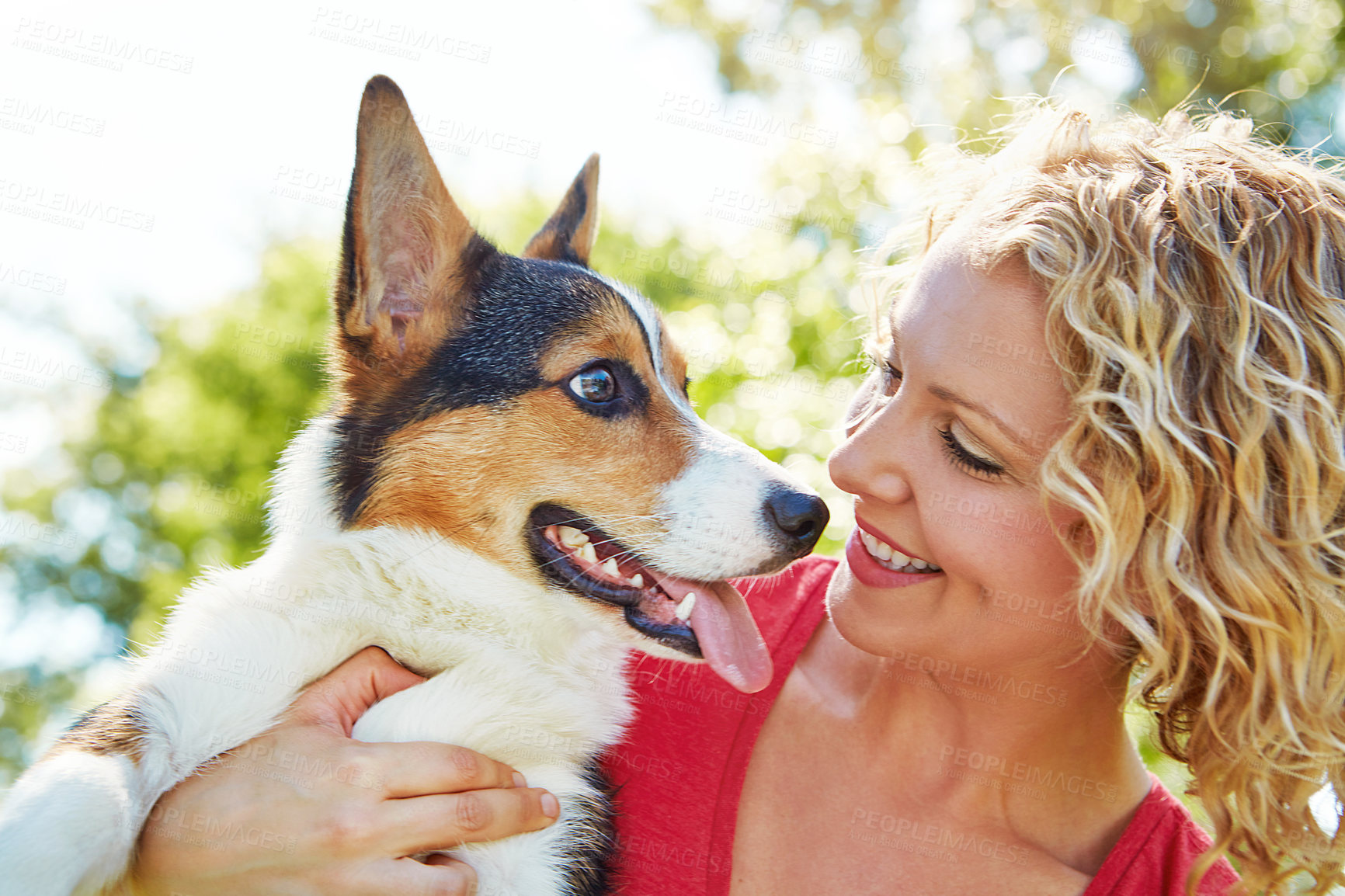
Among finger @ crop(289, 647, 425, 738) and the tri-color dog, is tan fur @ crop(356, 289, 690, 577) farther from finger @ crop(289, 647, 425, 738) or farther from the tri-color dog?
finger @ crop(289, 647, 425, 738)

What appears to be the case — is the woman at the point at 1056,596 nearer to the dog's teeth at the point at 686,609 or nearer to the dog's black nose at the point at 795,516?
the dog's black nose at the point at 795,516

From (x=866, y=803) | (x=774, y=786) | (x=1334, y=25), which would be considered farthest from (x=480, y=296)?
(x=1334, y=25)

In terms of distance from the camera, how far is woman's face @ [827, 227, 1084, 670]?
1868mm

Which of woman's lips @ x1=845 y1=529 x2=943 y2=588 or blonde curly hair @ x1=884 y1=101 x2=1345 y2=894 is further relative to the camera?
woman's lips @ x1=845 y1=529 x2=943 y2=588

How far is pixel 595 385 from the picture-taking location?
2.37 meters

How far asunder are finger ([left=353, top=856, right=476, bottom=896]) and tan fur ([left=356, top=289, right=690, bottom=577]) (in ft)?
2.26

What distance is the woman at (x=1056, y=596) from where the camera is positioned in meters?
1.76

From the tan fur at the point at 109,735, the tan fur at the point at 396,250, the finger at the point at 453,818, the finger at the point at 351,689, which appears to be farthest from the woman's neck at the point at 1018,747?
the tan fur at the point at 109,735

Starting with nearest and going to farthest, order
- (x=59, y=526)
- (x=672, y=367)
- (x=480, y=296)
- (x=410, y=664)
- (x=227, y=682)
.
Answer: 1. (x=227, y=682)
2. (x=410, y=664)
3. (x=480, y=296)
4. (x=672, y=367)
5. (x=59, y=526)

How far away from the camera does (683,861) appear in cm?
210

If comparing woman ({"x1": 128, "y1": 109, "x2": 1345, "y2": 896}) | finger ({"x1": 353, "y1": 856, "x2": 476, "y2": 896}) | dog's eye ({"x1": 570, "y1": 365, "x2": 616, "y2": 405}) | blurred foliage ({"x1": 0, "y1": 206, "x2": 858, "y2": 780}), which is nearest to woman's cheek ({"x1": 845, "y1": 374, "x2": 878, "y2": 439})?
woman ({"x1": 128, "y1": 109, "x2": 1345, "y2": 896})

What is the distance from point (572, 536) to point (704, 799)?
72 cm

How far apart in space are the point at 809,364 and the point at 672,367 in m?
1.75

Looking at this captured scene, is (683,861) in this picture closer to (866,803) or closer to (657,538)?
(866,803)
